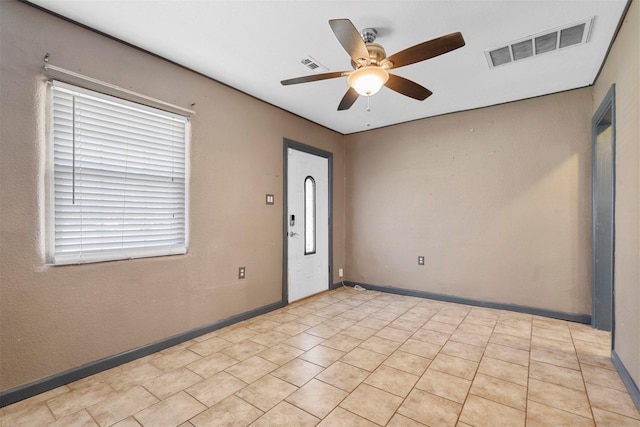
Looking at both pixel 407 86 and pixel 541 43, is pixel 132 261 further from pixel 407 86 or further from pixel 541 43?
pixel 541 43

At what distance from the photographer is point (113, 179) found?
2.45 m

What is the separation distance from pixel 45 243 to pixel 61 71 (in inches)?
49.2

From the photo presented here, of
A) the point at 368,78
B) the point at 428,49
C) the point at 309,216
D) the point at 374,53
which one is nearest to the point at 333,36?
the point at 374,53

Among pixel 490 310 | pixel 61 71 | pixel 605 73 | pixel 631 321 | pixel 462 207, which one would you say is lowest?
pixel 490 310

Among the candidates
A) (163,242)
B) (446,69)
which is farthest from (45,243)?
(446,69)

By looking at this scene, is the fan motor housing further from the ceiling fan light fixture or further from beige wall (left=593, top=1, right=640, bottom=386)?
beige wall (left=593, top=1, right=640, bottom=386)

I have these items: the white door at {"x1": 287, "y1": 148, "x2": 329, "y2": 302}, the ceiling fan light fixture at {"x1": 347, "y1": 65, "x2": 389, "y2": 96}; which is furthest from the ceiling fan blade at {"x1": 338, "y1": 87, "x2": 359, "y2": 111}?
the white door at {"x1": 287, "y1": 148, "x2": 329, "y2": 302}

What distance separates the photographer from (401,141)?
15.2 feet

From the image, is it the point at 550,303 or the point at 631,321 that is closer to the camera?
the point at 631,321

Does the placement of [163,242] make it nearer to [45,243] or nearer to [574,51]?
[45,243]

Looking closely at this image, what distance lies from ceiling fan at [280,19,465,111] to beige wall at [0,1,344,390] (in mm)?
1357

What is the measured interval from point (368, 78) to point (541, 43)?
1.65 m

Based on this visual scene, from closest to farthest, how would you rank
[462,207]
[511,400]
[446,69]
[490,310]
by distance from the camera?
[511,400]
[446,69]
[490,310]
[462,207]

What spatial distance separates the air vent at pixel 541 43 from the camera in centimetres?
230
